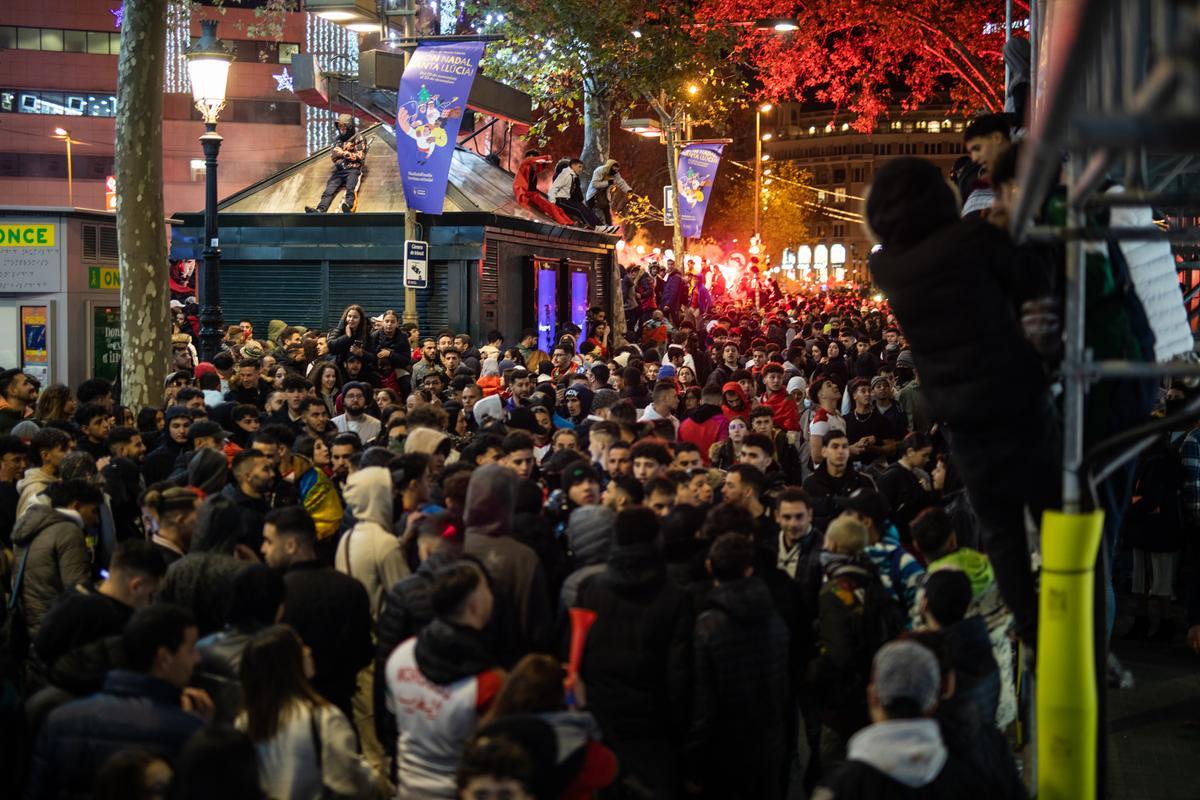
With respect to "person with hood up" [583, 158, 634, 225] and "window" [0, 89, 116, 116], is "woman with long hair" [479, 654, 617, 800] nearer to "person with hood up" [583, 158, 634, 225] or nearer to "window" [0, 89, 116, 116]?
"person with hood up" [583, 158, 634, 225]

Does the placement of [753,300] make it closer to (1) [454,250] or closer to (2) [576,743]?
(1) [454,250]

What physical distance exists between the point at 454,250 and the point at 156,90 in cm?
949

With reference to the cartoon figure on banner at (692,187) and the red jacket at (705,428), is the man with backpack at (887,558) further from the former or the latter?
the cartoon figure on banner at (692,187)

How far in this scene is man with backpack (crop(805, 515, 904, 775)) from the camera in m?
7.10

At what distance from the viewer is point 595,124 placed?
32.5 metres

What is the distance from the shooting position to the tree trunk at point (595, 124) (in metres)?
32.2

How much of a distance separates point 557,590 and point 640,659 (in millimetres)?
1473

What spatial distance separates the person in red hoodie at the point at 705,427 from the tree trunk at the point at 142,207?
5696mm

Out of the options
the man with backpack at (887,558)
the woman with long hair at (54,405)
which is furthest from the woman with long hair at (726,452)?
the woman with long hair at (54,405)

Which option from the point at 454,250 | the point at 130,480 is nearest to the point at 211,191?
the point at 454,250

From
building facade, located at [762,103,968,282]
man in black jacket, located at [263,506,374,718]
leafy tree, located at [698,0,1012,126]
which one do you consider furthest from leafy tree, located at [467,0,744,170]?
building facade, located at [762,103,968,282]

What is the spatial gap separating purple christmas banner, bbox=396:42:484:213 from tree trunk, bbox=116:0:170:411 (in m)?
3.94

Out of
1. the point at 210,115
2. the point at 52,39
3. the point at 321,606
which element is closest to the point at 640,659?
the point at 321,606

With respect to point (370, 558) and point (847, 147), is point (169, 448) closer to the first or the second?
point (370, 558)
